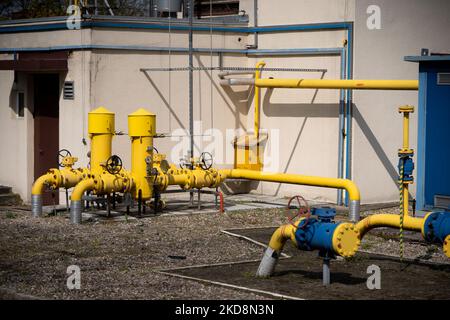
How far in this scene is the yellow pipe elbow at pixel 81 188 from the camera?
15.4 metres

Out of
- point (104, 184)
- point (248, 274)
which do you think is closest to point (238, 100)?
point (104, 184)

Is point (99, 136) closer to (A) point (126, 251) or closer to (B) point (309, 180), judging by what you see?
(A) point (126, 251)

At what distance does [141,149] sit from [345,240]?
21.3 ft

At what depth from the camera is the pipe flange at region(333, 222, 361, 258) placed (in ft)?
34.8

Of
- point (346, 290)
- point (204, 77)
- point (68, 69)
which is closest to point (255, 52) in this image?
point (204, 77)

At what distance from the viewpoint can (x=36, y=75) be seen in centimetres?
2000

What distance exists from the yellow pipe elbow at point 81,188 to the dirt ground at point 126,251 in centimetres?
48

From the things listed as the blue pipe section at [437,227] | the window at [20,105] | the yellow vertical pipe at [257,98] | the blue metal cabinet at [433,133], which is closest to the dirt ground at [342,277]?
the blue pipe section at [437,227]

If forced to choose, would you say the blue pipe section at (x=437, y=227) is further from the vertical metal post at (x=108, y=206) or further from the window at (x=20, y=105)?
the window at (x=20, y=105)

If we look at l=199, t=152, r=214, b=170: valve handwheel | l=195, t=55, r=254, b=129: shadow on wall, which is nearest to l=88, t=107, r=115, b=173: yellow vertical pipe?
l=199, t=152, r=214, b=170: valve handwheel

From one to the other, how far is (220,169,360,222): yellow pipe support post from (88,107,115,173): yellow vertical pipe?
2429mm

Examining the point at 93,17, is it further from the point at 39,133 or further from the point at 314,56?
the point at 314,56
